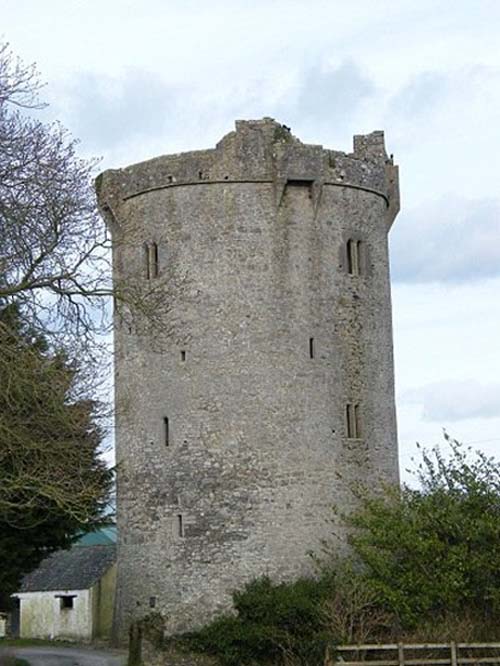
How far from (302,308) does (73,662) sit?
10264mm

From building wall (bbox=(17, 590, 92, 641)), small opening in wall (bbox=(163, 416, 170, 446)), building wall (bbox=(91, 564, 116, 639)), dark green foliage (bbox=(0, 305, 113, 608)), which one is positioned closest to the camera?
dark green foliage (bbox=(0, 305, 113, 608))

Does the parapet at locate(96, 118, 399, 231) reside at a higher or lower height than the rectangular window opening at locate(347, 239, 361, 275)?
higher

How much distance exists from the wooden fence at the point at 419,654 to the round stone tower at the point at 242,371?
22.3 feet

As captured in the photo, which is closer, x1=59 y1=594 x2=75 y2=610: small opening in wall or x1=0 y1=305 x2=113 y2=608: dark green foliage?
x1=0 y1=305 x2=113 y2=608: dark green foliage

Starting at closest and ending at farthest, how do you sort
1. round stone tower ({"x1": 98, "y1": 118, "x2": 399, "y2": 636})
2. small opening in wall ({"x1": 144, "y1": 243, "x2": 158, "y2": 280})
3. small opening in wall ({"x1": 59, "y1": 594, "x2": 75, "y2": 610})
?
1. round stone tower ({"x1": 98, "y1": 118, "x2": 399, "y2": 636})
2. small opening in wall ({"x1": 144, "y1": 243, "x2": 158, "y2": 280})
3. small opening in wall ({"x1": 59, "y1": 594, "x2": 75, "y2": 610})

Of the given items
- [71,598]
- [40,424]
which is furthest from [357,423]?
[71,598]

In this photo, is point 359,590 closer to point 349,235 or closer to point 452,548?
point 452,548

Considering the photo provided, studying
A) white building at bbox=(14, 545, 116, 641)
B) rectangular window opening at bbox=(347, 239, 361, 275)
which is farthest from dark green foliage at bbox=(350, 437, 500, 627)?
white building at bbox=(14, 545, 116, 641)

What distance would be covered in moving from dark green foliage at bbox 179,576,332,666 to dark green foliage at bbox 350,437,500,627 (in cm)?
194

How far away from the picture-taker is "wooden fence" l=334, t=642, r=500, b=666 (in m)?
25.0

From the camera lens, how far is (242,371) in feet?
109

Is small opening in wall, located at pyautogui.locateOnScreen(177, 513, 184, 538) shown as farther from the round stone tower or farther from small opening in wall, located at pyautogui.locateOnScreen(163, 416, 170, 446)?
small opening in wall, located at pyautogui.locateOnScreen(163, 416, 170, 446)

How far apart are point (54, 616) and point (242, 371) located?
62.0ft

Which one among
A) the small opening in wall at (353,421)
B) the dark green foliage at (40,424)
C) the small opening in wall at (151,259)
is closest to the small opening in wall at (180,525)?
the small opening in wall at (353,421)
